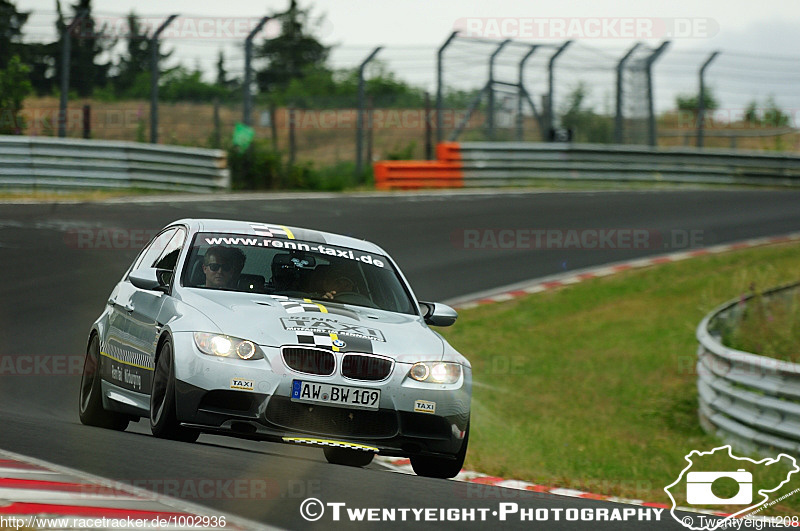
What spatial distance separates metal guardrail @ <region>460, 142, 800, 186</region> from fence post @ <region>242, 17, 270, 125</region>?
4.95 meters

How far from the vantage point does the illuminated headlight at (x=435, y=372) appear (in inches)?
268

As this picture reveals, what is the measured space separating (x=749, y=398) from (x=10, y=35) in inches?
721

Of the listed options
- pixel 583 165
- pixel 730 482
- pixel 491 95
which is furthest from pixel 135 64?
pixel 730 482

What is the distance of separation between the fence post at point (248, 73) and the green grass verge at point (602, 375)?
1012 cm

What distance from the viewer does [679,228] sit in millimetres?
21969

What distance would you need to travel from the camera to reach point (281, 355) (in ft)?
21.4

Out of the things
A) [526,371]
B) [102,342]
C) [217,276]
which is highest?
[217,276]

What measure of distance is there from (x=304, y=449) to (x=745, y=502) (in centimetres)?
301

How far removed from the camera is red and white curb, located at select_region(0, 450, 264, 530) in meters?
4.38

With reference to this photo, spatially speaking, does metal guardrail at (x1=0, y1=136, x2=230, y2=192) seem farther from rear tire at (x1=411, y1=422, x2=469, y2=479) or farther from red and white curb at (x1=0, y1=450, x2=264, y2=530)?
red and white curb at (x1=0, y1=450, x2=264, y2=530)

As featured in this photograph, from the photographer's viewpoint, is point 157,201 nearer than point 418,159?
Yes

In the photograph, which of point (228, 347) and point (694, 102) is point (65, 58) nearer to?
point (694, 102)

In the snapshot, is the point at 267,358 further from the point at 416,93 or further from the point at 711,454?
the point at 416,93

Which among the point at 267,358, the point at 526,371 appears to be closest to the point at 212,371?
the point at 267,358
